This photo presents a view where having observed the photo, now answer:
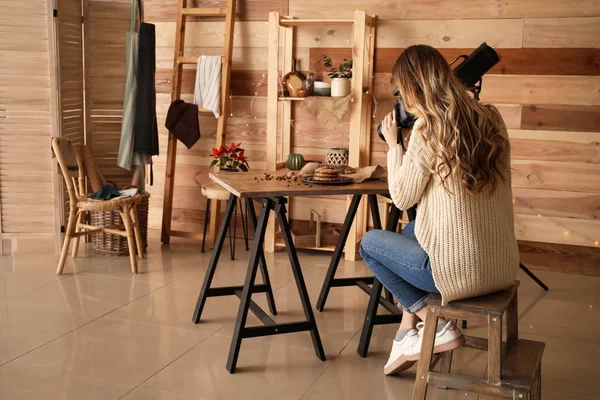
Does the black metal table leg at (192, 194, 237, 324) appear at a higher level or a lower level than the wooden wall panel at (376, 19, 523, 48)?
lower

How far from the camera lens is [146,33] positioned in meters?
4.63

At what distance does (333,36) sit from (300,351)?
232 cm

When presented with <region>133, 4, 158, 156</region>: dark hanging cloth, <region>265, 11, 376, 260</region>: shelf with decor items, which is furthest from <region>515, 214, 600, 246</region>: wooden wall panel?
<region>133, 4, 158, 156</region>: dark hanging cloth

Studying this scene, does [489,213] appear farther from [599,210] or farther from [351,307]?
[599,210]

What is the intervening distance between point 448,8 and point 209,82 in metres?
1.60

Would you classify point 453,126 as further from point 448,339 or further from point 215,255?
point 215,255

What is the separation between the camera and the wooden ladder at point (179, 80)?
4645mm

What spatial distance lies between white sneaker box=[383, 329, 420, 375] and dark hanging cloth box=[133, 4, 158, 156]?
2.56 m

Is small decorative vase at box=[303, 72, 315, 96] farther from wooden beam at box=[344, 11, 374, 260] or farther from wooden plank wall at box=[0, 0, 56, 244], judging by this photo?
wooden plank wall at box=[0, 0, 56, 244]

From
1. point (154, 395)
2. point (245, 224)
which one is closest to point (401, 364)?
point (154, 395)

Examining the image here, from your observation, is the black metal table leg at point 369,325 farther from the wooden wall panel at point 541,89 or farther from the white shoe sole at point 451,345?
the wooden wall panel at point 541,89

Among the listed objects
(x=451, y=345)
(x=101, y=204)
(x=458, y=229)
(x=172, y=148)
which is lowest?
(x=451, y=345)

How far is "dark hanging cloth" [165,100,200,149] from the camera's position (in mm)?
4711

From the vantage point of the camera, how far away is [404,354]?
2.63 m
